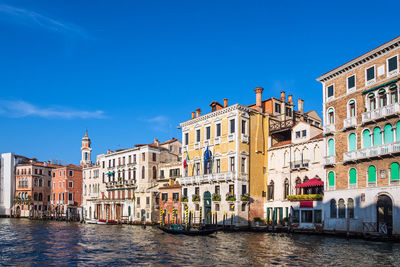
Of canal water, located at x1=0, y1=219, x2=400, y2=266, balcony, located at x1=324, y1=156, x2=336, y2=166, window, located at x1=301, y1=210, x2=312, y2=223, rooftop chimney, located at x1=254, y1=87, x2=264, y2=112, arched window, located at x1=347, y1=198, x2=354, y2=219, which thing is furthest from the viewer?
rooftop chimney, located at x1=254, y1=87, x2=264, y2=112

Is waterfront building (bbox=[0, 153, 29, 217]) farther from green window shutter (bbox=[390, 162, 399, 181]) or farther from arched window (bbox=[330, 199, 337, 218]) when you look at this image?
green window shutter (bbox=[390, 162, 399, 181])

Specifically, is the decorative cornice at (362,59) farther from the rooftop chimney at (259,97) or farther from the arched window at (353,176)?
the rooftop chimney at (259,97)

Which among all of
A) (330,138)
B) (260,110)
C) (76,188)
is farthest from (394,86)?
(76,188)

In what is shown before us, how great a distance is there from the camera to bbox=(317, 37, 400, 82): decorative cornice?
30.2 meters

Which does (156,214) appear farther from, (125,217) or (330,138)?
(330,138)

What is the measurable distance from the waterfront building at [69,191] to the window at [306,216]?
4879cm

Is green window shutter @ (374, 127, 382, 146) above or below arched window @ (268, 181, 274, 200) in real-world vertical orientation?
above

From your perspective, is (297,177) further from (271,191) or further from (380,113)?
(380,113)

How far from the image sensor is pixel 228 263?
2130cm

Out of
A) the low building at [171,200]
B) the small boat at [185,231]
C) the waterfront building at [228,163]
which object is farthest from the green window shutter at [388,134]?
the low building at [171,200]

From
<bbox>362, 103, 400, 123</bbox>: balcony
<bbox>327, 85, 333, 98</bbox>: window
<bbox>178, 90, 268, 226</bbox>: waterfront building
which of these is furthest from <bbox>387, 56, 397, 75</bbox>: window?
<bbox>178, 90, 268, 226</bbox>: waterfront building

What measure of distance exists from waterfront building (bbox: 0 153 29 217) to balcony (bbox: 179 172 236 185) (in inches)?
2010

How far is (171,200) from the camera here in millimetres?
51375

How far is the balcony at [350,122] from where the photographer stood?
109ft
